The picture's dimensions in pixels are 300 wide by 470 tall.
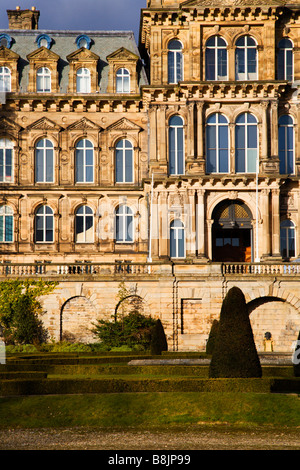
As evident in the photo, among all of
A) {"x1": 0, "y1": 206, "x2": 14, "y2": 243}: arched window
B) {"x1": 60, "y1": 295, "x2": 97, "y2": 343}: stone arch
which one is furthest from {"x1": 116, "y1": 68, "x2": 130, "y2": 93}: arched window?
{"x1": 60, "y1": 295, "x2": 97, "y2": 343}: stone arch

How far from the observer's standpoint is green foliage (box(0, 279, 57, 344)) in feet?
150

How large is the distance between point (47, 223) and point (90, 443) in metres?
36.7

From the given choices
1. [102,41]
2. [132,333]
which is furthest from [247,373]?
[102,41]

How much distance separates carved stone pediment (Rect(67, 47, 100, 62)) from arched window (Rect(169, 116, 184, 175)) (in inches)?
330

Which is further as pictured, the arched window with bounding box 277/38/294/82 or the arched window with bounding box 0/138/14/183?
the arched window with bounding box 0/138/14/183

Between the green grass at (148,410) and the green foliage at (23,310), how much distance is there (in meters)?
20.9

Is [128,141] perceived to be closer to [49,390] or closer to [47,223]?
[47,223]

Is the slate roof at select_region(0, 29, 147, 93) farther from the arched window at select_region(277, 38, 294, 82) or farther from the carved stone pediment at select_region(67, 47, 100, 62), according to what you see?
the arched window at select_region(277, 38, 294, 82)

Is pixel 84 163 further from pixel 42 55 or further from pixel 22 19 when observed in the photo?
pixel 22 19

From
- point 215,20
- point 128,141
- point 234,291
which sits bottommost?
point 234,291

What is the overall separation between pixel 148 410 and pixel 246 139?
32.1 m

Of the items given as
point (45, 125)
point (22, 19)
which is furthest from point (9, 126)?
point (22, 19)

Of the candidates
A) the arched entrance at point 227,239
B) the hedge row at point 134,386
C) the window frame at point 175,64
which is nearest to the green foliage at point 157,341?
the hedge row at point 134,386

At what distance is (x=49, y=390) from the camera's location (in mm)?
26156
